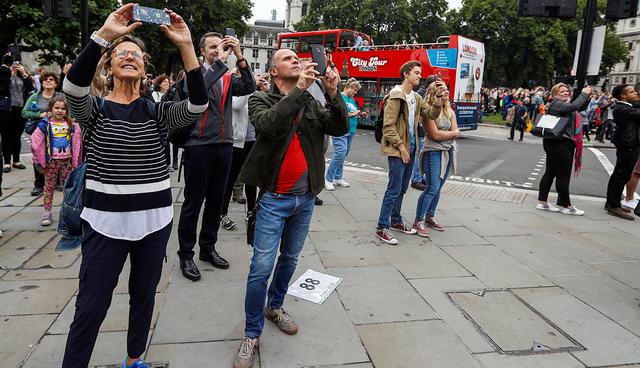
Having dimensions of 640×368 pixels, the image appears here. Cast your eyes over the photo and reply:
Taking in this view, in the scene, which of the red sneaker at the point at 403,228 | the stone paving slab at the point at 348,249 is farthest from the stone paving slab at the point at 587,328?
the red sneaker at the point at 403,228

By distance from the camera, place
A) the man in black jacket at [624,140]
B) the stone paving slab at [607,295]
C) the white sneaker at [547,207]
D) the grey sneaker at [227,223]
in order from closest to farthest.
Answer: the stone paving slab at [607,295] < the grey sneaker at [227,223] < the man in black jacket at [624,140] < the white sneaker at [547,207]

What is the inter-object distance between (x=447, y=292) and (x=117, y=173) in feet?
9.21

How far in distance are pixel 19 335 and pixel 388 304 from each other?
2.55m

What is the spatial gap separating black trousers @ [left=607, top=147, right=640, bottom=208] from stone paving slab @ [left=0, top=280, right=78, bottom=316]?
7.52 meters

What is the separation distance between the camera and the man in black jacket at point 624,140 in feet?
22.5

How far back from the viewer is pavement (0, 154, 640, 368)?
2828 mm

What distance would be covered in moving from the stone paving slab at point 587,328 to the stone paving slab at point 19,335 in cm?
348

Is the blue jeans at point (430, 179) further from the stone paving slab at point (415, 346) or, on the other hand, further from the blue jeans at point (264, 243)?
the blue jeans at point (264, 243)

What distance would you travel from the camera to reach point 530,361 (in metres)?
2.86

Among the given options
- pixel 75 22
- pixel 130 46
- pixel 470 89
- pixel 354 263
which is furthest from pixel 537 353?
pixel 470 89

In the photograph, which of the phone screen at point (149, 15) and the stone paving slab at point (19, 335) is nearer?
the phone screen at point (149, 15)

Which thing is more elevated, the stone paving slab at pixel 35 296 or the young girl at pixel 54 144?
the young girl at pixel 54 144

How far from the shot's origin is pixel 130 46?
7.32ft

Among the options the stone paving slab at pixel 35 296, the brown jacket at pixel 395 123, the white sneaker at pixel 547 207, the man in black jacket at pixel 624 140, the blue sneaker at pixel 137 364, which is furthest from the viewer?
the white sneaker at pixel 547 207
